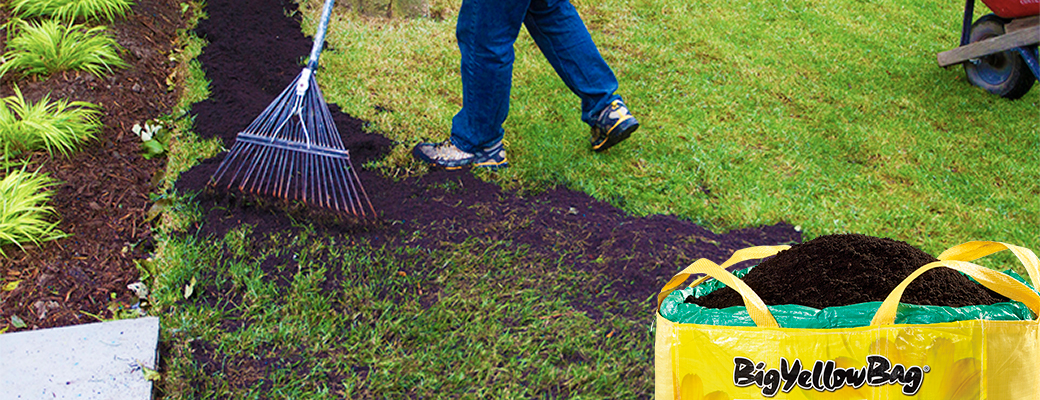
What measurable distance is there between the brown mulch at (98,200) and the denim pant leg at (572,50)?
1.84m

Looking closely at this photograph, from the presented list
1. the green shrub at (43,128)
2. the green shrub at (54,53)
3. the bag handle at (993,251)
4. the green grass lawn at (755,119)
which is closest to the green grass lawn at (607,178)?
the green grass lawn at (755,119)

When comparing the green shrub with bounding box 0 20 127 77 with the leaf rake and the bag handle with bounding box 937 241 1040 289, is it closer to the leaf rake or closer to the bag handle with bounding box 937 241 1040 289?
the leaf rake

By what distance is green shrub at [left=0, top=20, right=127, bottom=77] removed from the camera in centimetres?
316

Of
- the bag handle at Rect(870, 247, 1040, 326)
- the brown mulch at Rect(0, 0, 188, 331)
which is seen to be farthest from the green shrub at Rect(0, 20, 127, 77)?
the bag handle at Rect(870, 247, 1040, 326)

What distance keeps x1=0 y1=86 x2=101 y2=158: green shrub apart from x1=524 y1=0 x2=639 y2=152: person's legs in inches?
80.0

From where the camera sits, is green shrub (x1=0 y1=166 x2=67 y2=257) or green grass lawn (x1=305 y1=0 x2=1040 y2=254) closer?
green shrub (x1=0 y1=166 x2=67 y2=257)

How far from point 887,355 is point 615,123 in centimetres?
220

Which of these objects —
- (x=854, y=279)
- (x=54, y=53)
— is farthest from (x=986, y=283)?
(x=54, y=53)

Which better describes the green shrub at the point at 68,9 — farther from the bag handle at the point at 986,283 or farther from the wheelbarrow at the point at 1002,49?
the wheelbarrow at the point at 1002,49

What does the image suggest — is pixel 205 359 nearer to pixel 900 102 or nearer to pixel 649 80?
pixel 649 80

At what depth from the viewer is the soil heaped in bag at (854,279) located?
1067mm

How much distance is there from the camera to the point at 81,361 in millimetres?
1965

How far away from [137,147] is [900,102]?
14.4 ft

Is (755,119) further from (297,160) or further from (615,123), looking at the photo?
(297,160)
